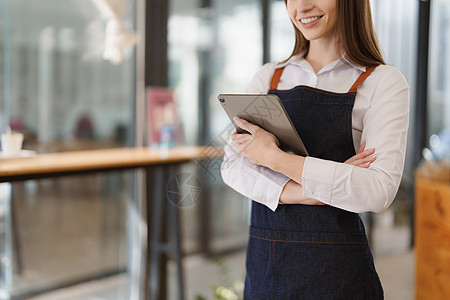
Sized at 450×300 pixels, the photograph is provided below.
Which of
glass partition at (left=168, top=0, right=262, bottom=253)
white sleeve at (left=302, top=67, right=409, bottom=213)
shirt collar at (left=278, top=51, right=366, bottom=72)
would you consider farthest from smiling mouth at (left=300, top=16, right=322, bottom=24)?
glass partition at (left=168, top=0, right=262, bottom=253)

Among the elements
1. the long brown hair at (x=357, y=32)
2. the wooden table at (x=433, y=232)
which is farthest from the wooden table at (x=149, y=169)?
the wooden table at (x=433, y=232)

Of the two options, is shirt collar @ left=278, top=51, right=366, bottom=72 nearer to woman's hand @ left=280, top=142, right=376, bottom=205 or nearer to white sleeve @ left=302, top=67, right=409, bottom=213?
white sleeve @ left=302, top=67, right=409, bottom=213

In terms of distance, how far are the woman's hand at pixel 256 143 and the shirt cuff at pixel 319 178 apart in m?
0.10

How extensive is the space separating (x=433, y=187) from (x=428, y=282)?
57 centimetres

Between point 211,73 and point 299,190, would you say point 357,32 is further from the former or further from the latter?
point 211,73

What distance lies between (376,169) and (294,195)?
0.23 metres

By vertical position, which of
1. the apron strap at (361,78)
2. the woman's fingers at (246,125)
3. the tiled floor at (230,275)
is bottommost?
the tiled floor at (230,275)

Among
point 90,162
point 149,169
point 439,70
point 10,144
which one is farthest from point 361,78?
point 439,70

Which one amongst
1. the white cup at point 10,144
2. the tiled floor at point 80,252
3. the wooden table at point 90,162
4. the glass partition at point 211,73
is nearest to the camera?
the wooden table at point 90,162

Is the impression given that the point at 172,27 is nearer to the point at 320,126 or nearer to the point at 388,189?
the point at 320,126

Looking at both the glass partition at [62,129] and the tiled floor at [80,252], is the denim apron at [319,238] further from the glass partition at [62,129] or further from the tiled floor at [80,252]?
the glass partition at [62,129]

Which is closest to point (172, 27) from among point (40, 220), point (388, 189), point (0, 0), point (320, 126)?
point (0, 0)

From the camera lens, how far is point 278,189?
122 centimetres

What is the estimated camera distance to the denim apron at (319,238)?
Result: 1.21 m
